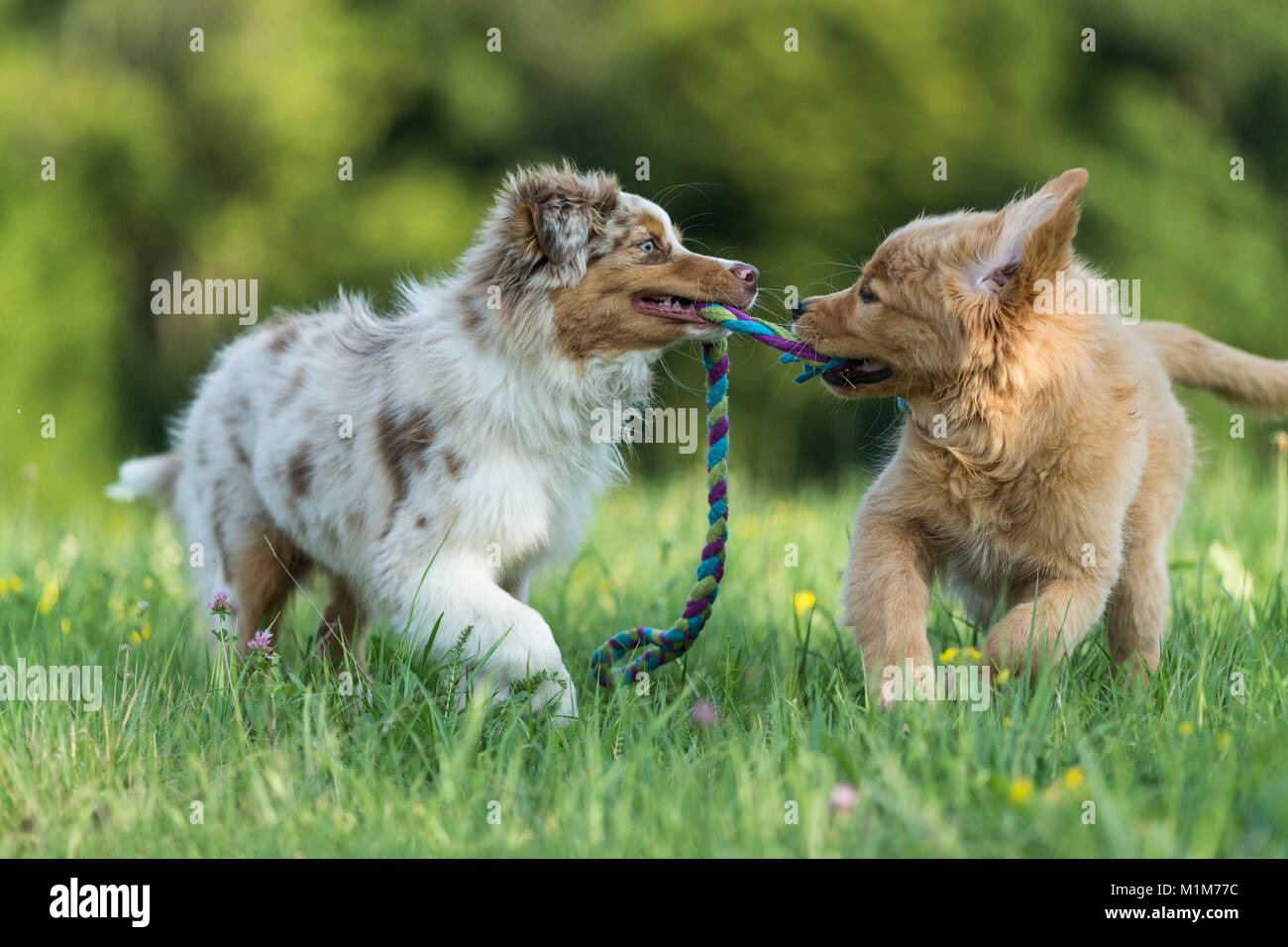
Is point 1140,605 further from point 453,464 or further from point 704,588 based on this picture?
point 453,464

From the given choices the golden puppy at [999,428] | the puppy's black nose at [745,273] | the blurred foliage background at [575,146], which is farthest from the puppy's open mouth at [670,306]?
the blurred foliage background at [575,146]

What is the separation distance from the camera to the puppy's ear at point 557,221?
14.2 ft

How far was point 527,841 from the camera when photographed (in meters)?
2.97

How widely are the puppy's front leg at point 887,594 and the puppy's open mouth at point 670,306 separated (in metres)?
0.83

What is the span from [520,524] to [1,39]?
41.5 ft

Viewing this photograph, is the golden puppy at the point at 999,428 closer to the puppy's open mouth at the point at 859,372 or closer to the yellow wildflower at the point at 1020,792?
the puppy's open mouth at the point at 859,372

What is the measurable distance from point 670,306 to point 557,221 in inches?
18.3

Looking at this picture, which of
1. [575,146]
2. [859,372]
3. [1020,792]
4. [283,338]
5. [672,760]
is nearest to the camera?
[1020,792]

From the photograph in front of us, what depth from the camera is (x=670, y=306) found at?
4.38m

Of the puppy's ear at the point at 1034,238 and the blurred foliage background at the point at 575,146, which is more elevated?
the blurred foliage background at the point at 575,146

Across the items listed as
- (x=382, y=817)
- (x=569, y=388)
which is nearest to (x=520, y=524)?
(x=569, y=388)

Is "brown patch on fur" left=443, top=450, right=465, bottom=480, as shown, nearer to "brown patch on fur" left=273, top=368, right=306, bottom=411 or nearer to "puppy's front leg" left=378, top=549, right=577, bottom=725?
"puppy's front leg" left=378, top=549, right=577, bottom=725

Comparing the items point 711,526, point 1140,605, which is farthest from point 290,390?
point 1140,605

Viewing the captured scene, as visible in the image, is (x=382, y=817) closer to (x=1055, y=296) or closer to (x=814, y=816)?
(x=814, y=816)
